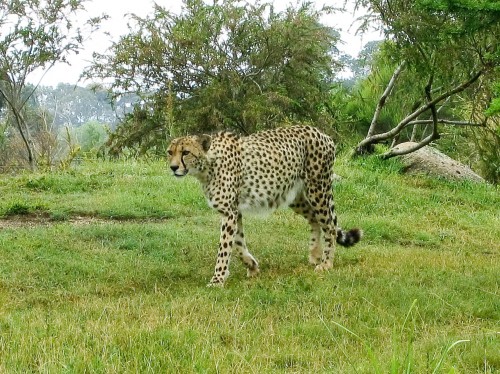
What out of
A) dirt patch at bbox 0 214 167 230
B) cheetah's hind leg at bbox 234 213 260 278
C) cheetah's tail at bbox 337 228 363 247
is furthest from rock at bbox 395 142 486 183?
cheetah's hind leg at bbox 234 213 260 278

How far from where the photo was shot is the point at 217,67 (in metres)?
18.8

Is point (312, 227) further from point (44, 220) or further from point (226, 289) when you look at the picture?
point (44, 220)

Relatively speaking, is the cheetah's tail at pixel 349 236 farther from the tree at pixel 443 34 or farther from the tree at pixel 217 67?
the tree at pixel 217 67

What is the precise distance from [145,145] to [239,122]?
9.92ft

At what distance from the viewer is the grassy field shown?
13.2 ft

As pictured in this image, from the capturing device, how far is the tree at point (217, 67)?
59.9ft

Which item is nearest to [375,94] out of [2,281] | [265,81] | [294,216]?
[265,81]

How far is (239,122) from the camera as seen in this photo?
1848cm

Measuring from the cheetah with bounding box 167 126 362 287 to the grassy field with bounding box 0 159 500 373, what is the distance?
1.00 ft

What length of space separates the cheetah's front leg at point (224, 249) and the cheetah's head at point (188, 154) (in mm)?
590

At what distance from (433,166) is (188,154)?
33.6 ft

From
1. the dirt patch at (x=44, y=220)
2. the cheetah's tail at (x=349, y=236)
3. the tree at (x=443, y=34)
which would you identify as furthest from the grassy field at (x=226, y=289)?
the tree at (x=443, y=34)

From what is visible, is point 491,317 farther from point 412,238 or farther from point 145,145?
point 145,145

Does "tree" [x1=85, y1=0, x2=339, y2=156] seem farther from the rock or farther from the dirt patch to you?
the dirt patch
